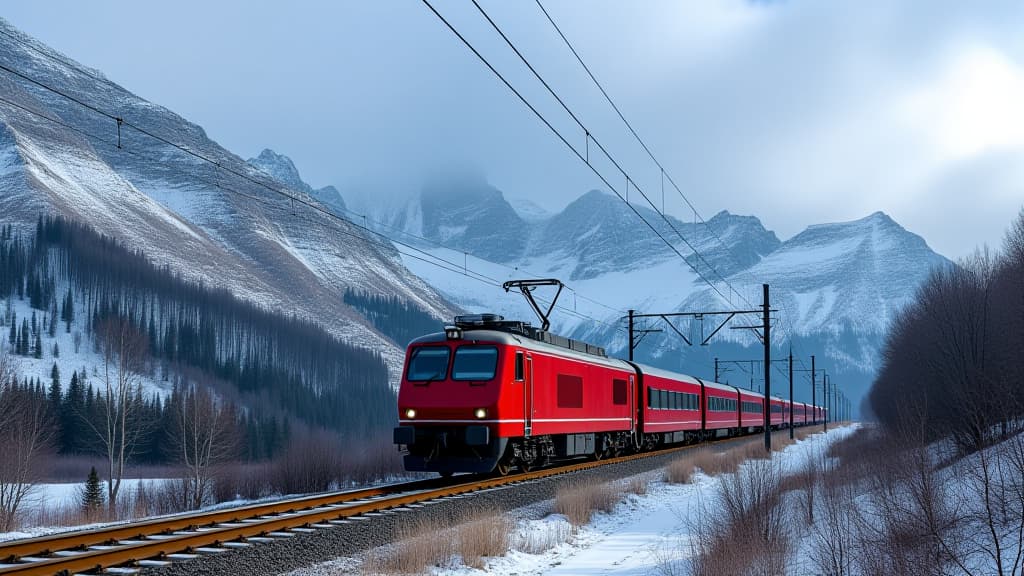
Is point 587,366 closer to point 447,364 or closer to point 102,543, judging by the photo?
point 447,364

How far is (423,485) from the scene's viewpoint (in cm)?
2147

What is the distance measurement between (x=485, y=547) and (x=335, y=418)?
147232 millimetres

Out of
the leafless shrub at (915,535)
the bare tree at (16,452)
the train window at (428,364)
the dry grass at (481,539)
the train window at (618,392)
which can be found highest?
the train window at (428,364)

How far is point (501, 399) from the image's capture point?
2214cm

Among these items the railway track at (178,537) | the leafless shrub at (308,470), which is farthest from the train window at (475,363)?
the leafless shrub at (308,470)

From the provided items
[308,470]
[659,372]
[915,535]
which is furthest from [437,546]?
[659,372]

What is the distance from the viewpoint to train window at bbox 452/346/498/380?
73.7 feet

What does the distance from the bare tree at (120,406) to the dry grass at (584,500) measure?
36.4 meters

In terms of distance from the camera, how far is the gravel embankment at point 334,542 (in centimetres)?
1143

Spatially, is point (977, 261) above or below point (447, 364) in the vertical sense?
above

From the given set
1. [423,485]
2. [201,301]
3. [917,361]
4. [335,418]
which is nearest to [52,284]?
[201,301]

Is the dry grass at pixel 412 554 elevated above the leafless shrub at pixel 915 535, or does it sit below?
below

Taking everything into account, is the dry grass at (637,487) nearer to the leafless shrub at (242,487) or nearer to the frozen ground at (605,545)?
the frozen ground at (605,545)

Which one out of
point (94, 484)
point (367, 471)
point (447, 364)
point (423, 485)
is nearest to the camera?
point (423, 485)
